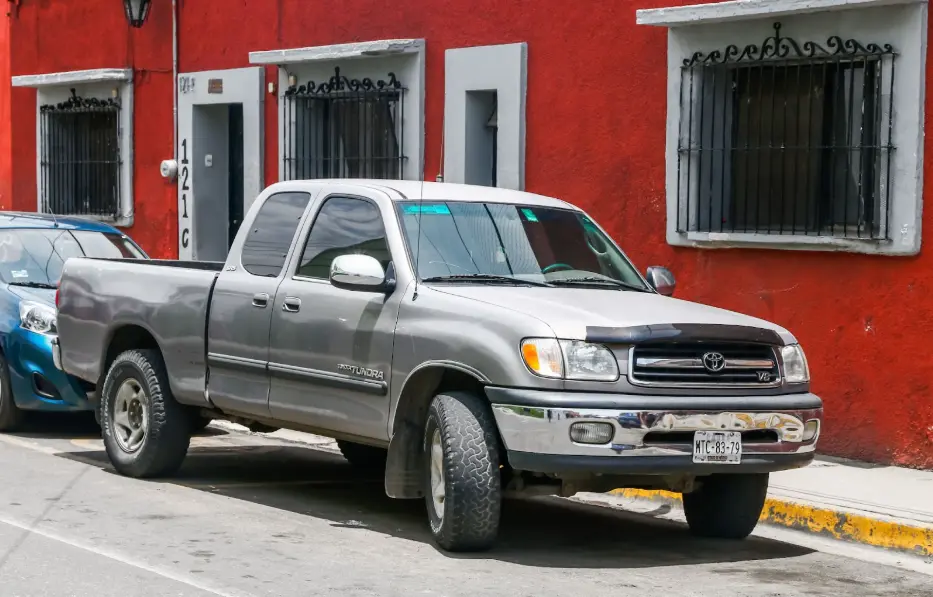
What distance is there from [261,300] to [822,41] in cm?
470

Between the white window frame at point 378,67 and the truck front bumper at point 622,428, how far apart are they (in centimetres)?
764

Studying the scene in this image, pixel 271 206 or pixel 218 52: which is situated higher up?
pixel 218 52

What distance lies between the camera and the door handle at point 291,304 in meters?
8.54

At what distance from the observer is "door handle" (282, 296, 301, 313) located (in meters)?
8.54

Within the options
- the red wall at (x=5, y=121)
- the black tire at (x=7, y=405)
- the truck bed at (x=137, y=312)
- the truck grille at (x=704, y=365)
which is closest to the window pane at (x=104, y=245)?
the black tire at (x=7, y=405)

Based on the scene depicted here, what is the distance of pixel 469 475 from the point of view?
7.25 meters

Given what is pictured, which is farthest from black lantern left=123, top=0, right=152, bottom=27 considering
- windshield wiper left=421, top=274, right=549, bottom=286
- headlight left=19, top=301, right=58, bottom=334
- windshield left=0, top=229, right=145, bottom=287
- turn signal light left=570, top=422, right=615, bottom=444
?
turn signal light left=570, top=422, right=615, bottom=444

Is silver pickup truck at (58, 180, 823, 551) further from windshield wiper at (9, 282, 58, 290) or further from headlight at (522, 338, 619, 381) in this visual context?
windshield wiper at (9, 282, 58, 290)

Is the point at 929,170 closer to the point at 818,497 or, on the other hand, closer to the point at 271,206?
the point at 818,497

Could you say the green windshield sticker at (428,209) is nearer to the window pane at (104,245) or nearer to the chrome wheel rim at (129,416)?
the chrome wheel rim at (129,416)

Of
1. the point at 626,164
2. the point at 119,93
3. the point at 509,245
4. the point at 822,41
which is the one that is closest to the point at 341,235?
the point at 509,245

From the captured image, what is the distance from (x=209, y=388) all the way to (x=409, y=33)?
6.52 m

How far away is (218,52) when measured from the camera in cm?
1750

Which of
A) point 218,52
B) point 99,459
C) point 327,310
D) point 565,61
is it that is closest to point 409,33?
point 565,61
